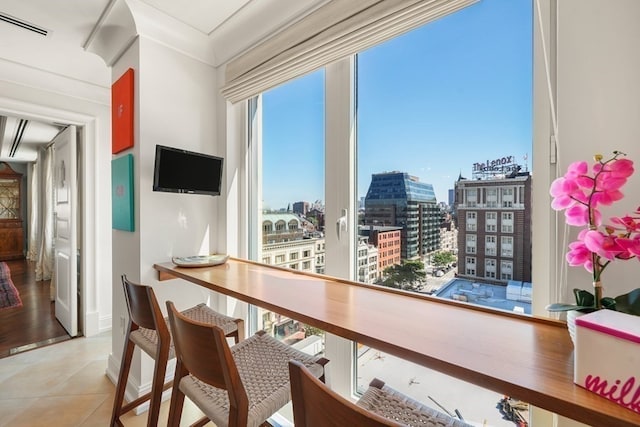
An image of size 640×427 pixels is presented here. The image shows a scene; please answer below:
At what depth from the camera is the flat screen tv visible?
1.63 meters

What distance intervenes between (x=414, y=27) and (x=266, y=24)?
962 mm

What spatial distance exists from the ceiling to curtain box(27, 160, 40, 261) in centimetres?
483

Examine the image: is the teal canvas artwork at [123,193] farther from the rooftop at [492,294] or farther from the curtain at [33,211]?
the curtain at [33,211]

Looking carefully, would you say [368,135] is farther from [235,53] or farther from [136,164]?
[136,164]

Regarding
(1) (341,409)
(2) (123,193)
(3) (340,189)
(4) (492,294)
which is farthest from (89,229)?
(4) (492,294)

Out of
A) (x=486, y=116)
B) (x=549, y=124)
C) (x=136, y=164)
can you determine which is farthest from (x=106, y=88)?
(x=549, y=124)

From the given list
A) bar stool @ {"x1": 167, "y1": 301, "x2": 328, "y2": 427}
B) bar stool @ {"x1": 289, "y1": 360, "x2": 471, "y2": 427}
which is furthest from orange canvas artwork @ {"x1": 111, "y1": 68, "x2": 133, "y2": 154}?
bar stool @ {"x1": 289, "y1": 360, "x2": 471, "y2": 427}

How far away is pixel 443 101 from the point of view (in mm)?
1217

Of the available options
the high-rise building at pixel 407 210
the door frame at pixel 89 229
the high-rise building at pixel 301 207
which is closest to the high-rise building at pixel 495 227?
the high-rise building at pixel 407 210

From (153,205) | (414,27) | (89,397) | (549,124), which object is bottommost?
(89,397)

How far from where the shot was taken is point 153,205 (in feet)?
5.93

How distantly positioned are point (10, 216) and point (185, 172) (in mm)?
7884

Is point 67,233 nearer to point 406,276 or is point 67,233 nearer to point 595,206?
point 406,276

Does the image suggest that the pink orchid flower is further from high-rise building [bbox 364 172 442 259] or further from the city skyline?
high-rise building [bbox 364 172 442 259]
